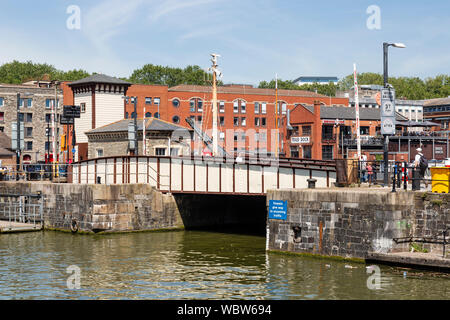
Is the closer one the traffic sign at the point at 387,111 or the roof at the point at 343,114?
the traffic sign at the point at 387,111

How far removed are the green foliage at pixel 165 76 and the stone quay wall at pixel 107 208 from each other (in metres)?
95.8

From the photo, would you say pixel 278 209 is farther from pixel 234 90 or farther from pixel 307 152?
pixel 234 90

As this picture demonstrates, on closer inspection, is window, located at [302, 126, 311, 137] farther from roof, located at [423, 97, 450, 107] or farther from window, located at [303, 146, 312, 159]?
roof, located at [423, 97, 450, 107]

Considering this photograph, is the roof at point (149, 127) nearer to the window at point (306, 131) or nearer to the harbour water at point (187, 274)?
the harbour water at point (187, 274)

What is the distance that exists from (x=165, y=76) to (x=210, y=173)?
101270mm

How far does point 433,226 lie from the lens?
79.7ft

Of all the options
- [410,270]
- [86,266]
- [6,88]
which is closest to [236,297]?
[410,270]

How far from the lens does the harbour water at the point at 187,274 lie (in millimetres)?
21672

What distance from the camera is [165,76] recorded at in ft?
452

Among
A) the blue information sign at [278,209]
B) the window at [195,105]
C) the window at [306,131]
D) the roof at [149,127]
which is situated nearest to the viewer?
the blue information sign at [278,209]

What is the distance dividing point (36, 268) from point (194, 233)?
553 inches

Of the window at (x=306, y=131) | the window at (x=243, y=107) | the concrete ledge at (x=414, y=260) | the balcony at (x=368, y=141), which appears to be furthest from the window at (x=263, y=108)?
the concrete ledge at (x=414, y=260)

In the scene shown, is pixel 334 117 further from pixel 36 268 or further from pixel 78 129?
pixel 36 268

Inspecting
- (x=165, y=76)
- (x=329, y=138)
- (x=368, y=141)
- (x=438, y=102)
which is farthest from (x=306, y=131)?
(x=165, y=76)
